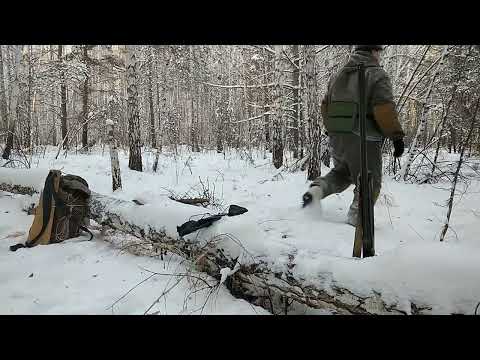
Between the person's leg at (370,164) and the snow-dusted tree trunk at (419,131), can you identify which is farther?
the snow-dusted tree trunk at (419,131)

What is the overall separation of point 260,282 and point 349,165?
1.62m

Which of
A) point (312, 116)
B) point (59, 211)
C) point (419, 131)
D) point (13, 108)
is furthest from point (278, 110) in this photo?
point (13, 108)

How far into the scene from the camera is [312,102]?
20.8 feet

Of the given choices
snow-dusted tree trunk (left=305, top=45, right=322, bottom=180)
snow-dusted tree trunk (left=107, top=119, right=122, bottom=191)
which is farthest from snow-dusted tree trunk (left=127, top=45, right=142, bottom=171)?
snow-dusted tree trunk (left=305, top=45, right=322, bottom=180)

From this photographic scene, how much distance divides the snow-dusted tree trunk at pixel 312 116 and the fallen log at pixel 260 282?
13.5 feet

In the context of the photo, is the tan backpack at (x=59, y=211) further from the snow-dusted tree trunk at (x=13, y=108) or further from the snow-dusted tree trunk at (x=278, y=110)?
the snow-dusted tree trunk at (x=13, y=108)

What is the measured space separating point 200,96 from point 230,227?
83.3 feet

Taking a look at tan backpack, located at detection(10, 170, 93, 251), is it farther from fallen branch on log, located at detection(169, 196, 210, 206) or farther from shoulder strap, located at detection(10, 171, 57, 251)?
fallen branch on log, located at detection(169, 196, 210, 206)

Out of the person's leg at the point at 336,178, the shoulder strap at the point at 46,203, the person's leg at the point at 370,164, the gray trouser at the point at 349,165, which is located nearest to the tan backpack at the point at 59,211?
the shoulder strap at the point at 46,203

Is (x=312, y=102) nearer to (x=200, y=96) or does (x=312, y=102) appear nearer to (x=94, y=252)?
(x=94, y=252)

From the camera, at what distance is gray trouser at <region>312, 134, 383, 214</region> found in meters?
2.92

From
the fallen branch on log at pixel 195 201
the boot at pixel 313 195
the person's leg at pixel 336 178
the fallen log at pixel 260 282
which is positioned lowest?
the fallen log at pixel 260 282

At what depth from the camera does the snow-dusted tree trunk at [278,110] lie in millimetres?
9021
